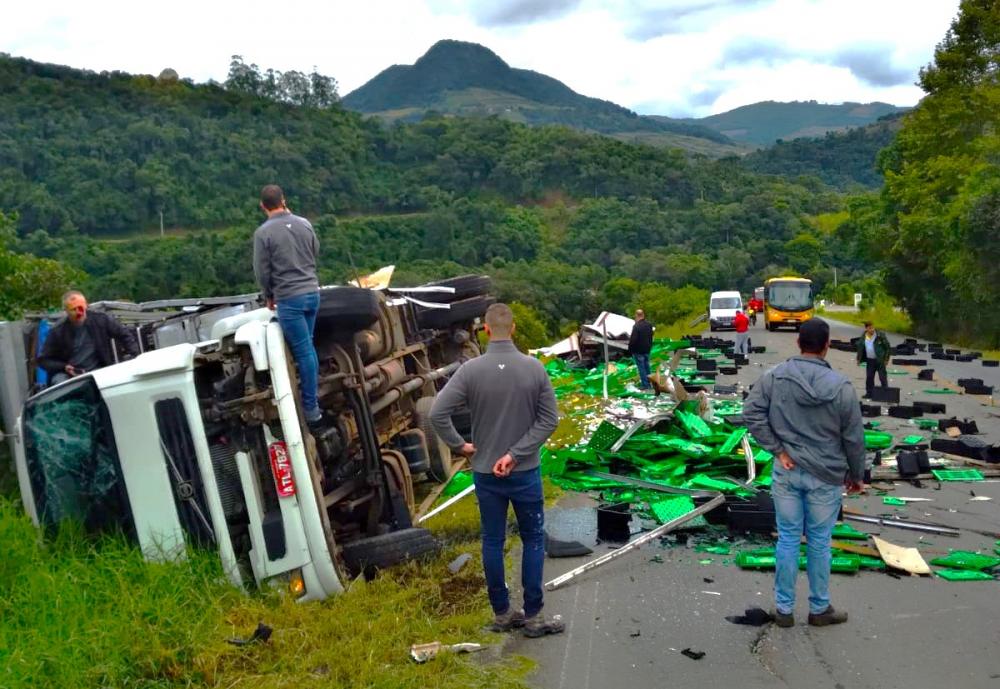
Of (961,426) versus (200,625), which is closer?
(200,625)

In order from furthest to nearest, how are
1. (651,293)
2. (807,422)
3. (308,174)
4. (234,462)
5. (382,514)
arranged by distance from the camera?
(308,174) < (651,293) < (382,514) < (234,462) < (807,422)

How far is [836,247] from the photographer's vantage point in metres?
101

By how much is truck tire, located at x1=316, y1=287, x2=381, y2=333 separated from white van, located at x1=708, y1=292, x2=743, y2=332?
39408 mm

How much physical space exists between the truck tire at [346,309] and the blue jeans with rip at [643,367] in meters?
12.1

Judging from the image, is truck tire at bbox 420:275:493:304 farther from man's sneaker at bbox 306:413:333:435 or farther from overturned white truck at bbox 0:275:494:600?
man's sneaker at bbox 306:413:333:435

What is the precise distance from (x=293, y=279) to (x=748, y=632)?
154 inches

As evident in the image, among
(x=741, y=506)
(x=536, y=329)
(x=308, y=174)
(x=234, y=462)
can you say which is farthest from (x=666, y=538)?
(x=308, y=174)

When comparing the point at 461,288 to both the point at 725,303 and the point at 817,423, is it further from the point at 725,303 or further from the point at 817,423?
the point at 725,303

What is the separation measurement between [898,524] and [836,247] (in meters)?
97.8

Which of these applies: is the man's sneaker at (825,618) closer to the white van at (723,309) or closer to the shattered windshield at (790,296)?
the white van at (723,309)

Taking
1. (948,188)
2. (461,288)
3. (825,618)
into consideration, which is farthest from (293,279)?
(948,188)

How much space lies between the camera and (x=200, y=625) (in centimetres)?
591

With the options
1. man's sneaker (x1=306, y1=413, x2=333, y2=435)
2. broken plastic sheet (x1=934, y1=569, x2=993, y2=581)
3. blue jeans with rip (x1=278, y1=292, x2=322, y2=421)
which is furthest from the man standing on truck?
broken plastic sheet (x1=934, y1=569, x2=993, y2=581)

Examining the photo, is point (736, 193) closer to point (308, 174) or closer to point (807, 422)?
point (308, 174)
